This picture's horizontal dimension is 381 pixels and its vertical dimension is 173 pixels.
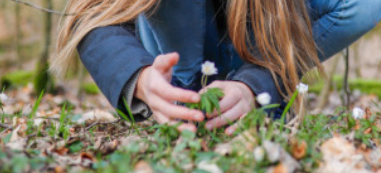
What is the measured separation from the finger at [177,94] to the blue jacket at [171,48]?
213 mm

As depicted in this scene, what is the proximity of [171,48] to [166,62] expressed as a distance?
29.8 inches

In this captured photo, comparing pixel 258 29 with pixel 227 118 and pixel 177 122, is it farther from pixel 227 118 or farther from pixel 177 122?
pixel 177 122

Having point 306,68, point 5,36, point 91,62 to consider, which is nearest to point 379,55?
point 306,68

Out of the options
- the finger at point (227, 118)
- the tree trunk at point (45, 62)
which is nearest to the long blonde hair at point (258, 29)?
the finger at point (227, 118)

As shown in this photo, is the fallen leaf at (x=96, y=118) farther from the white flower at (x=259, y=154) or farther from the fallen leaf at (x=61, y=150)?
the white flower at (x=259, y=154)

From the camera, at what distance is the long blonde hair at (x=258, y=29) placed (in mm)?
1665

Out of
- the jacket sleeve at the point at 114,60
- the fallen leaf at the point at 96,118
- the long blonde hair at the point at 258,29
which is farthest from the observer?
the fallen leaf at the point at 96,118

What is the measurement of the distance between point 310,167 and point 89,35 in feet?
3.63

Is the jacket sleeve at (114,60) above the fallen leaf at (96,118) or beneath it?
above

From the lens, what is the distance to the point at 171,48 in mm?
1967

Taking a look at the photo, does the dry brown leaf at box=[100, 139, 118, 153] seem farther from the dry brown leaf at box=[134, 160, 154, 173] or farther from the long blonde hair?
the long blonde hair

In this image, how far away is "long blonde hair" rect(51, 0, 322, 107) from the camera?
1665mm

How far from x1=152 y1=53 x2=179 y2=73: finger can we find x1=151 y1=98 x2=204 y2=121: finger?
→ 0.36 feet

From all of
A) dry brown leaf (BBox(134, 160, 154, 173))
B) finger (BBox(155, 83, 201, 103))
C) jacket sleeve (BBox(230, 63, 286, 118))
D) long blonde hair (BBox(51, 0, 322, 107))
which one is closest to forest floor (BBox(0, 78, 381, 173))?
dry brown leaf (BBox(134, 160, 154, 173))
